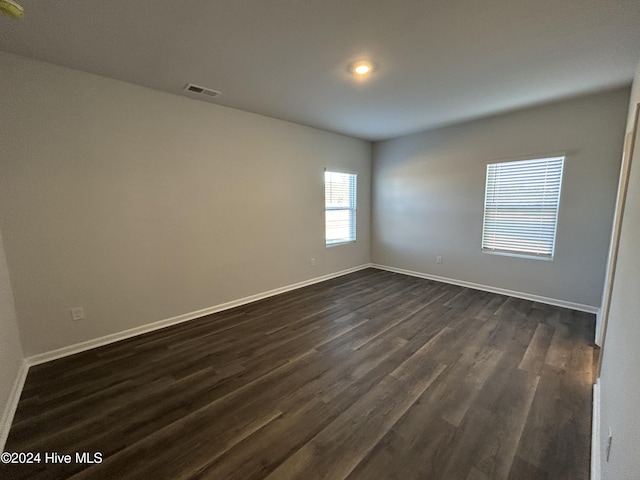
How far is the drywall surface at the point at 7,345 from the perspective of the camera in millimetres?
1740

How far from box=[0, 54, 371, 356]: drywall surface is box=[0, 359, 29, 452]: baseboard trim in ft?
0.76

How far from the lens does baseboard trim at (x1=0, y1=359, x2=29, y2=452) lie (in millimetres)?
1626

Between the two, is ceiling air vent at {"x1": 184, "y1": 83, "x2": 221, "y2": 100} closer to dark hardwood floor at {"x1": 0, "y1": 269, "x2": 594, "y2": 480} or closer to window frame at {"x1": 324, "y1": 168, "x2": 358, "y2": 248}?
window frame at {"x1": 324, "y1": 168, "x2": 358, "y2": 248}

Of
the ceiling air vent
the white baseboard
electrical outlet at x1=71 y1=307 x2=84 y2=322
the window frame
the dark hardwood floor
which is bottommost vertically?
the dark hardwood floor

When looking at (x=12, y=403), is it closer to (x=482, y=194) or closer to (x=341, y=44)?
(x=341, y=44)

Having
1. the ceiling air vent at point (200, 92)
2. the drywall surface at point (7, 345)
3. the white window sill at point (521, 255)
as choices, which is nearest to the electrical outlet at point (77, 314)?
the drywall surface at point (7, 345)

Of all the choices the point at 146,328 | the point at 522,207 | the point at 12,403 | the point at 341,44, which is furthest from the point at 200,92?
the point at 522,207

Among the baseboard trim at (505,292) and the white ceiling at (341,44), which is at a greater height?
the white ceiling at (341,44)

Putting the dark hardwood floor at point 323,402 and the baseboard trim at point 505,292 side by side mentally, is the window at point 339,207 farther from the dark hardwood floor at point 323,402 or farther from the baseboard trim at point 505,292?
the dark hardwood floor at point 323,402

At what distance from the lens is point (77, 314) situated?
8.38ft

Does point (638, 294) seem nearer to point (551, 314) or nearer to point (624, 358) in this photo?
point (624, 358)

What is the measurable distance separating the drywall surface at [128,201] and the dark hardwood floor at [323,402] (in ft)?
1.72

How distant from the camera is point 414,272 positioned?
5164 mm

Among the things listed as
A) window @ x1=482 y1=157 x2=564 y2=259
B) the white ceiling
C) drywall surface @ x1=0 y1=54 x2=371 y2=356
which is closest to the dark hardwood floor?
drywall surface @ x1=0 y1=54 x2=371 y2=356
